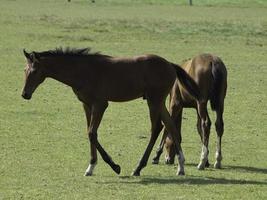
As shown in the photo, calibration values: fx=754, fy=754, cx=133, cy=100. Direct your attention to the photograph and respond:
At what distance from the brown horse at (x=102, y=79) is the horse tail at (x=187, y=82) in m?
0.19

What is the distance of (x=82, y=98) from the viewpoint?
11594mm

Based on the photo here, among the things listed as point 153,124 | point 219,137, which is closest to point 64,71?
point 153,124

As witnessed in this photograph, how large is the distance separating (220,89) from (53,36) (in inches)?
918

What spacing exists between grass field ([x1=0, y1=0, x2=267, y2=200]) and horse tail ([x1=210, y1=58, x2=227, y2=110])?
1142 millimetres

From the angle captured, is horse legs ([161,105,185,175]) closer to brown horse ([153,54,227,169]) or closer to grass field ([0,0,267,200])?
grass field ([0,0,267,200])

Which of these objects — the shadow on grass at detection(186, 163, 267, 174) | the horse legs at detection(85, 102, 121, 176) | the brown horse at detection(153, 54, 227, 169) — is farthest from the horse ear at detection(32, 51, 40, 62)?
the shadow on grass at detection(186, 163, 267, 174)

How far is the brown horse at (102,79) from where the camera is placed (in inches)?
451

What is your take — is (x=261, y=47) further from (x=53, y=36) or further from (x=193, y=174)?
(x=193, y=174)

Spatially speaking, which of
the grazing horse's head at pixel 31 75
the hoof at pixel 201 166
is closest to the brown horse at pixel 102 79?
the grazing horse's head at pixel 31 75

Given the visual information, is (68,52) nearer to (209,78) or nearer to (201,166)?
(209,78)

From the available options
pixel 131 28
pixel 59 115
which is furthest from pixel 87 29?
pixel 59 115

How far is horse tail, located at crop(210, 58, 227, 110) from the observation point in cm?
1307

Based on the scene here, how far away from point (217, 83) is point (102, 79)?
2.42m

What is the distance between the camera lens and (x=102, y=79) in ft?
38.1
